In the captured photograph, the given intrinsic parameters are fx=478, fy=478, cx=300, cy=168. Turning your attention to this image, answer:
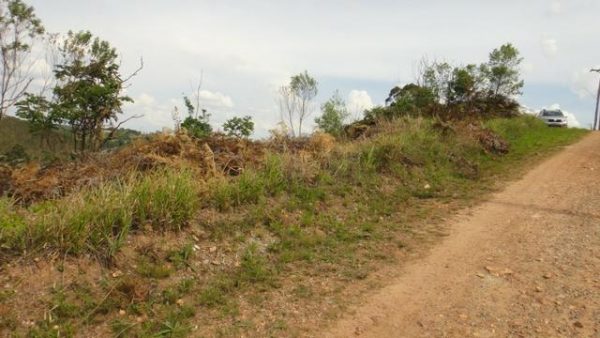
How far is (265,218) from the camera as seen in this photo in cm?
619

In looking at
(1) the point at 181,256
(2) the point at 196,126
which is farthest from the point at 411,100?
(1) the point at 181,256

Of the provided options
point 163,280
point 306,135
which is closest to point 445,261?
point 163,280

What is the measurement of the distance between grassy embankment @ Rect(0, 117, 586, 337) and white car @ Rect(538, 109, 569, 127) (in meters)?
22.9

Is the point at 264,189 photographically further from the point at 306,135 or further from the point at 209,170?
the point at 306,135

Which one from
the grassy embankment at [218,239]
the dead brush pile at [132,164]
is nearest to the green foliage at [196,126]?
the dead brush pile at [132,164]

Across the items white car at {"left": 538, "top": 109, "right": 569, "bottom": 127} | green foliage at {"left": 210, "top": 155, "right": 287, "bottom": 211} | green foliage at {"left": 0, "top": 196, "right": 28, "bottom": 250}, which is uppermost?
white car at {"left": 538, "top": 109, "right": 569, "bottom": 127}

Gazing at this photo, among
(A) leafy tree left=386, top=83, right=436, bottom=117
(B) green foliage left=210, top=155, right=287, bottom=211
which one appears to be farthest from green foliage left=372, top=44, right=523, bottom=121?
(B) green foliage left=210, top=155, right=287, bottom=211

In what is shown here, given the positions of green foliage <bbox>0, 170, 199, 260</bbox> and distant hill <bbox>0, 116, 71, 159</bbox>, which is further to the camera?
distant hill <bbox>0, 116, 71, 159</bbox>

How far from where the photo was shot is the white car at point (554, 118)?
27992mm

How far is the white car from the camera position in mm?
27992

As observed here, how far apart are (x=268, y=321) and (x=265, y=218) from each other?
2.24 m

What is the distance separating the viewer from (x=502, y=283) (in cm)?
472

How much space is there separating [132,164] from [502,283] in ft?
16.3

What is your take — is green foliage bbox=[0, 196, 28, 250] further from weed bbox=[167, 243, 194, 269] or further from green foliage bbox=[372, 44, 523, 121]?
green foliage bbox=[372, 44, 523, 121]
